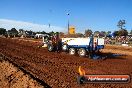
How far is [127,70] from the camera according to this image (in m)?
18.8

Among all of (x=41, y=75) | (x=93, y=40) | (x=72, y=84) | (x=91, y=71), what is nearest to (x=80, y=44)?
(x=93, y=40)

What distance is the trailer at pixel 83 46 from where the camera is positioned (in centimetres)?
2533

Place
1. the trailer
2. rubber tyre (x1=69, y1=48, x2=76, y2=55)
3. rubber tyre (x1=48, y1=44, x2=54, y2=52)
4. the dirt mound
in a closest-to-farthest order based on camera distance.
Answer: the dirt mound < the trailer < rubber tyre (x1=69, y1=48, x2=76, y2=55) < rubber tyre (x1=48, y1=44, x2=54, y2=52)

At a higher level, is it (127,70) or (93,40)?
(93,40)

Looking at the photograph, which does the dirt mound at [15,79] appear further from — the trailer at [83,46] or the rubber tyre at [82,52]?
the trailer at [83,46]

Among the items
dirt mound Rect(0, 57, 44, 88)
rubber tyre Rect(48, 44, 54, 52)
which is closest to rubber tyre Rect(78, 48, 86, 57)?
rubber tyre Rect(48, 44, 54, 52)

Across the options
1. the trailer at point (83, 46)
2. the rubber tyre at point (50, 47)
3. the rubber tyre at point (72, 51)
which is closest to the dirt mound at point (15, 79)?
the trailer at point (83, 46)

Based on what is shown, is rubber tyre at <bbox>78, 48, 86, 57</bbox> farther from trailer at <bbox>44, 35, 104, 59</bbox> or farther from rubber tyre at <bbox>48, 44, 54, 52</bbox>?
rubber tyre at <bbox>48, 44, 54, 52</bbox>

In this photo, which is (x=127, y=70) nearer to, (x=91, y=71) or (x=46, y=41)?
(x=91, y=71)

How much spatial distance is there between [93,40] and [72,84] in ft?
41.0

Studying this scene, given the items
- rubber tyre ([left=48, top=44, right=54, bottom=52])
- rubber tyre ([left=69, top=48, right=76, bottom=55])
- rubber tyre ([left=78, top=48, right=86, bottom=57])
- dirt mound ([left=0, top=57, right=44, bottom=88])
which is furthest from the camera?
rubber tyre ([left=48, top=44, right=54, bottom=52])

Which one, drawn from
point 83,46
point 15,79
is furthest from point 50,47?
point 15,79

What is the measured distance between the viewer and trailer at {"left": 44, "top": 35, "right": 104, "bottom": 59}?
25.3 m

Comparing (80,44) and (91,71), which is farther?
(80,44)
